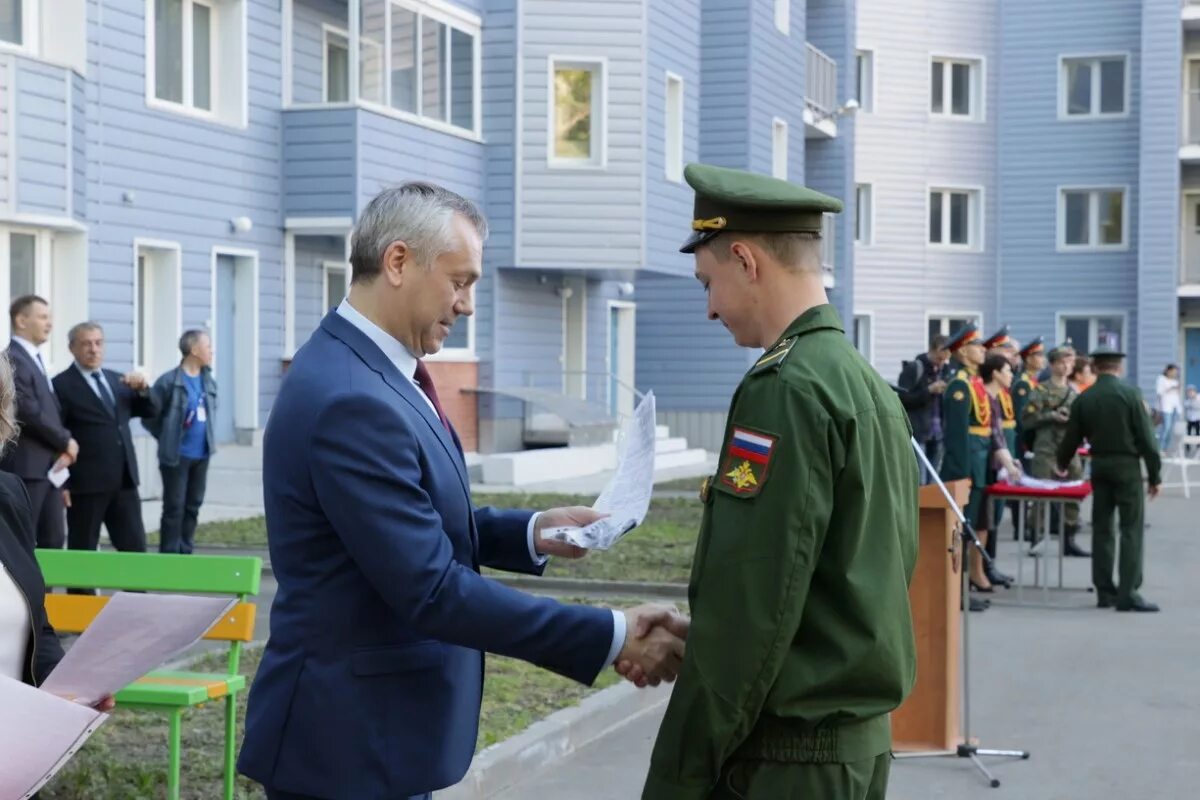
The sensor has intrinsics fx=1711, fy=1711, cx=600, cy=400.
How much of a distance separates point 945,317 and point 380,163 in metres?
23.9

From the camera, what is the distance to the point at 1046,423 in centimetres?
1900

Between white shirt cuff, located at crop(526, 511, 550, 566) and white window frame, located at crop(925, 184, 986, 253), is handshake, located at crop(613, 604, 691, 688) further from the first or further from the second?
white window frame, located at crop(925, 184, 986, 253)

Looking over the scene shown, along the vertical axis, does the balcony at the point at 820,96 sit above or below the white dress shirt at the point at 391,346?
above

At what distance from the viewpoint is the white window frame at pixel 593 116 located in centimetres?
2761

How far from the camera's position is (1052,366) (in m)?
20.0

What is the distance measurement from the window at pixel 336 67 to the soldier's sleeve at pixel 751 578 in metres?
21.4

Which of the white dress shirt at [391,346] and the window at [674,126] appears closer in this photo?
the white dress shirt at [391,346]

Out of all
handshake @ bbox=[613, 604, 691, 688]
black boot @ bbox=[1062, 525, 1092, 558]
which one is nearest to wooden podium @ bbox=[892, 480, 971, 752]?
handshake @ bbox=[613, 604, 691, 688]

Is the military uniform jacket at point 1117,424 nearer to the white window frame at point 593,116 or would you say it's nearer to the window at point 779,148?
the white window frame at point 593,116

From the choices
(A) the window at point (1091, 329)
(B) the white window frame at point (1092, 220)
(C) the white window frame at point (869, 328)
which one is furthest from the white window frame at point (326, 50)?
(B) the white window frame at point (1092, 220)

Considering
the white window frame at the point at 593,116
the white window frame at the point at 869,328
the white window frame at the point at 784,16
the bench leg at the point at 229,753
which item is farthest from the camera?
the white window frame at the point at 869,328

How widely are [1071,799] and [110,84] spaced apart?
14.8 m

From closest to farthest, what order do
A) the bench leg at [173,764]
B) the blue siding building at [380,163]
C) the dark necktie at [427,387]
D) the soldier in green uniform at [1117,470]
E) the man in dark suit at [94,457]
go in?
the dark necktie at [427,387], the bench leg at [173,764], the man in dark suit at [94,457], the soldier in green uniform at [1117,470], the blue siding building at [380,163]

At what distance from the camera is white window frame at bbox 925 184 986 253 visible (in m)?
43.8
